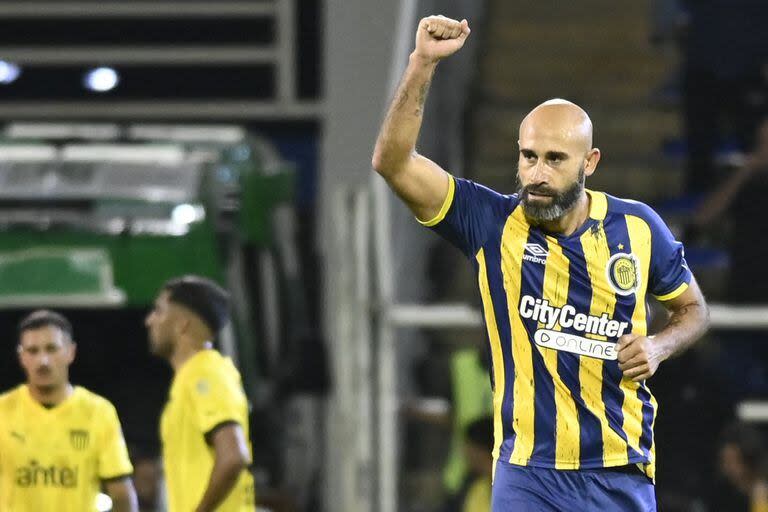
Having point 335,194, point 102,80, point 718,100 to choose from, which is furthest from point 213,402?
point 102,80

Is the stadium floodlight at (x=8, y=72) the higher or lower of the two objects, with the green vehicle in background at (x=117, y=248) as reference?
higher

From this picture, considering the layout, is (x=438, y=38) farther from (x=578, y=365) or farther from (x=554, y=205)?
(x=578, y=365)

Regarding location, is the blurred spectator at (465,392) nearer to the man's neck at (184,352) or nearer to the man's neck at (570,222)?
the man's neck at (184,352)

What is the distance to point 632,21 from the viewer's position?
55.6 feet

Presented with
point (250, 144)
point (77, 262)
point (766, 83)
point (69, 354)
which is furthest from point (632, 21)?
point (69, 354)

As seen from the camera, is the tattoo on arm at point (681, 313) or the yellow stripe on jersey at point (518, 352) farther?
the tattoo on arm at point (681, 313)

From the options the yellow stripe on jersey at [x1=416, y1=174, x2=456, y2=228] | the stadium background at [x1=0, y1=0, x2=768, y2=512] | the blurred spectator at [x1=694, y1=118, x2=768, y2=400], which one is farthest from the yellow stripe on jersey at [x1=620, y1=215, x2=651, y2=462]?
the blurred spectator at [x1=694, y1=118, x2=768, y2=400]

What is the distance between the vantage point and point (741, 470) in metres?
10.7

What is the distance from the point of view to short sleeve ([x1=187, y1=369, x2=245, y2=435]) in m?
7.16

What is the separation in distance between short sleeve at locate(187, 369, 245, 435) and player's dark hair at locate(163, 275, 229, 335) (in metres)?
0.27

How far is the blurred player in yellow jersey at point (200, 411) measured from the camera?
7082 mm

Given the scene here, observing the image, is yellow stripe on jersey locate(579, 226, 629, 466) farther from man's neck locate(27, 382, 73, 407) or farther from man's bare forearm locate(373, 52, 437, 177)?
man's neck locate(27, 382, 73, 407)

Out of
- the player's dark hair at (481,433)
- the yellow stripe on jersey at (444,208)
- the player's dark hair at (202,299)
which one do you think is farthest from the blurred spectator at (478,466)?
the yellow stripe on jersey at (444,208)

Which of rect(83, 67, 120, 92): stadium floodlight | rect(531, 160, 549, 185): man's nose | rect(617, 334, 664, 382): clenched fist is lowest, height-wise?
rect(617, 334, 664, 382): clenched fist
